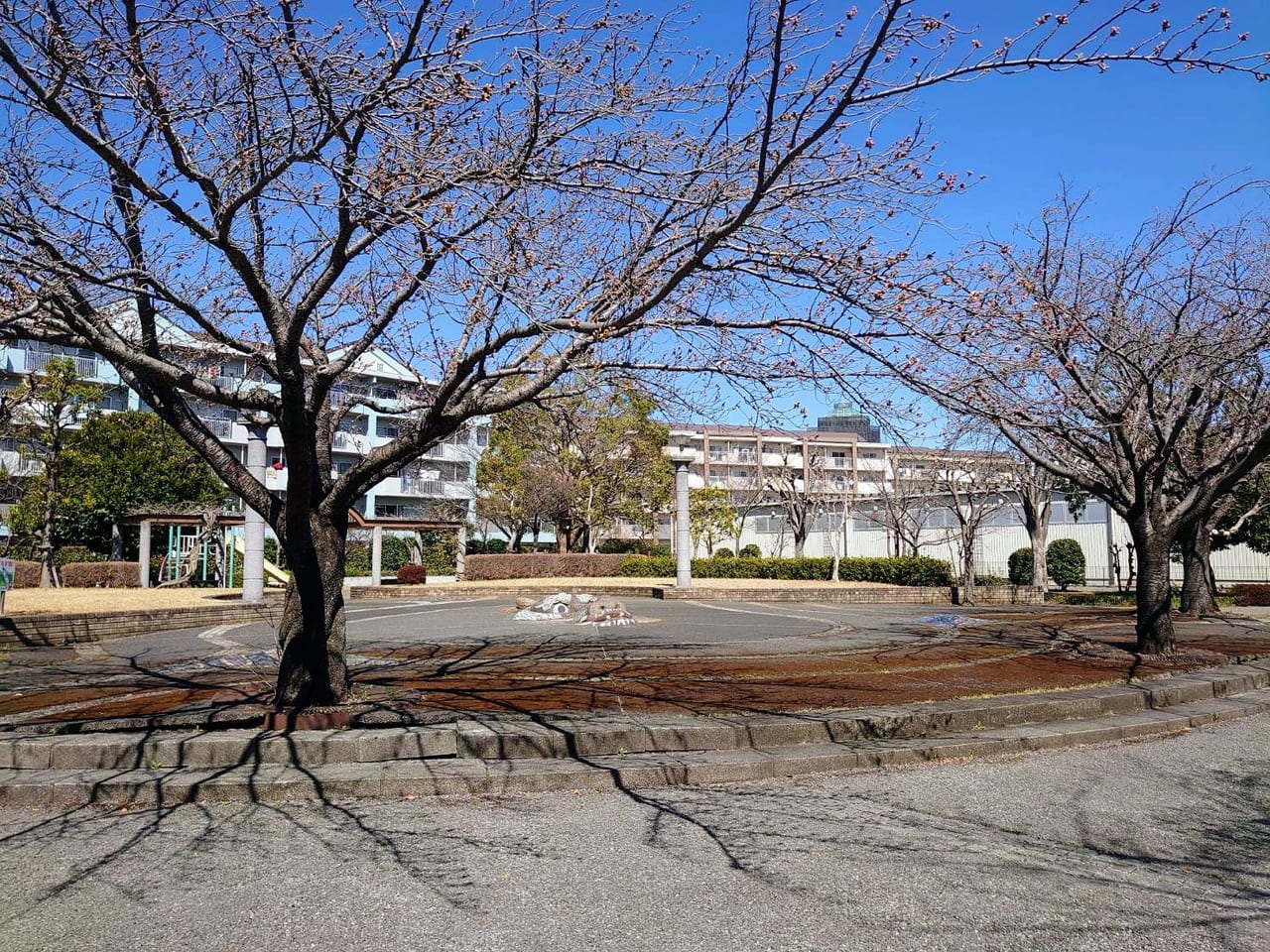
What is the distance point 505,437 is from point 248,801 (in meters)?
29.5

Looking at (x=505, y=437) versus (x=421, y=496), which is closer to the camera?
(x=505, y=437)

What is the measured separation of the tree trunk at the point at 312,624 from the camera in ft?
22.8

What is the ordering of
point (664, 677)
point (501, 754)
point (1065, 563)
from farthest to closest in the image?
point (1065, 563) → point (664, 677) → point (501, 754)

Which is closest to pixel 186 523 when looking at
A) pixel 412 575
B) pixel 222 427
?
pixel 222 427

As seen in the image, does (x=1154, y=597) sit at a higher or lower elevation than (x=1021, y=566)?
higher

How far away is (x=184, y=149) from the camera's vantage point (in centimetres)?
598

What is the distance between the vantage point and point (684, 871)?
422cm

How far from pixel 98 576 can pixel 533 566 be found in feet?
41.8

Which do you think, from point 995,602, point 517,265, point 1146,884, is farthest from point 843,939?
point 995,602

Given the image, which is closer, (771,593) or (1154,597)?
(1154,597)

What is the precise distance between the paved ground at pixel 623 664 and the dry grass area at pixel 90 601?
4.96 ft

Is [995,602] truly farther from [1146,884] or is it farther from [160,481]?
[160,481]

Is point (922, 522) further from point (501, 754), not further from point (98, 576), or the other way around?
→ point (501, 754)

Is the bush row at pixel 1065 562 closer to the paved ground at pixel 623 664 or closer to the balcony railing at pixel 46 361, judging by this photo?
the paved ground at pixel 623 664
